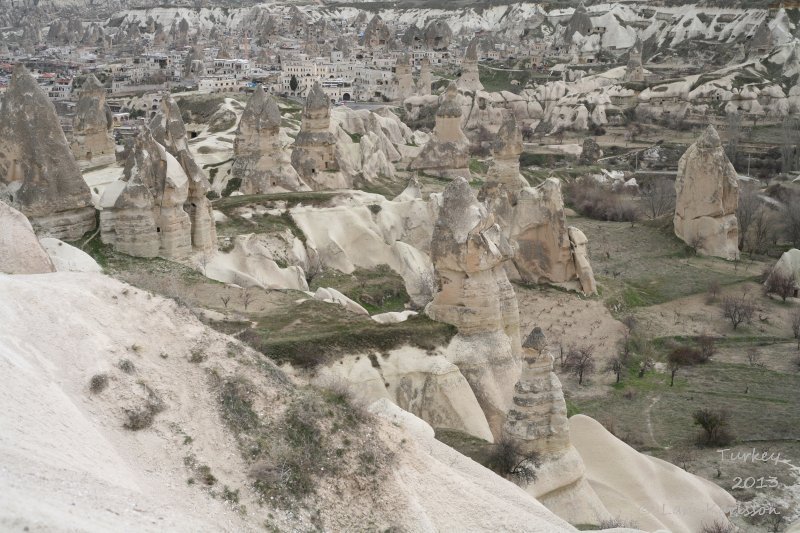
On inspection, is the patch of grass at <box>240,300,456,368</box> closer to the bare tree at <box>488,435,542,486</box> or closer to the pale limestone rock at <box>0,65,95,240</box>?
the bare tree at <box>488,435,542,486</box>

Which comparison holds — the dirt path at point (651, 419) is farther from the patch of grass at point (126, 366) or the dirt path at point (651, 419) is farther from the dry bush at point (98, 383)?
the dry bush at point (98, 383)

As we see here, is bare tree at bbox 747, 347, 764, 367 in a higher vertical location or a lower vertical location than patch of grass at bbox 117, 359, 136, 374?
lower

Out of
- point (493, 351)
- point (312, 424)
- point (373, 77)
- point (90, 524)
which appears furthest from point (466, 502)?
point (373, 77)

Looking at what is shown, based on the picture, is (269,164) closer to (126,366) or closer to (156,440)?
(126,366)

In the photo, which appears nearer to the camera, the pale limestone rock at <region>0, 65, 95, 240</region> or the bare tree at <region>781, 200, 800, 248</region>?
the pale limestone rock at <region>0, 65, 95, 240</region>

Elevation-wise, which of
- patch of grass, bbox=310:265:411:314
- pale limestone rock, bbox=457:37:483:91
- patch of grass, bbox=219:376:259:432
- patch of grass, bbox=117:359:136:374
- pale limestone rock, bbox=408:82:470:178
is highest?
patch of grass, bbox=117:359:136:374

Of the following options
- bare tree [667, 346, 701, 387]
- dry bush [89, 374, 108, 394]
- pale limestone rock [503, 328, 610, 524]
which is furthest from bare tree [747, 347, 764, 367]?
dry bush [89, 374, 108, 394]

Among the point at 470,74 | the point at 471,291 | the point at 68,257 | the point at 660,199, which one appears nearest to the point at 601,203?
the point at 660,199
